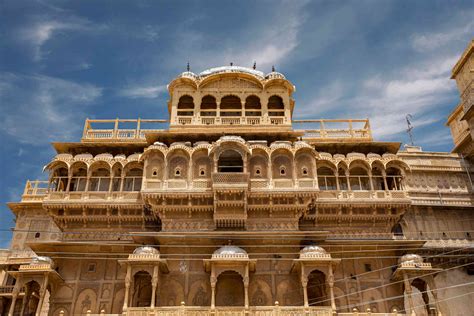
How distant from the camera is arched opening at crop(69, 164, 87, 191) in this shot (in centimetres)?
2505

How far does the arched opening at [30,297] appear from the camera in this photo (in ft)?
70.7

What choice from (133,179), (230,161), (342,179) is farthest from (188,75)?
(342,179)

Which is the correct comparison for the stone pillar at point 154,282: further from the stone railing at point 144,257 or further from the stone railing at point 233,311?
the stone railing at point 233,311

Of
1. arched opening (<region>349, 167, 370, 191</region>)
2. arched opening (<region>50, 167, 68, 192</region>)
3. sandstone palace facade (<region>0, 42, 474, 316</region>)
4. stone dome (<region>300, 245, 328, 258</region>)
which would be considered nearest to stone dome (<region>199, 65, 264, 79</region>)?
sandstone palace facade (<region>0, 42, 474, 316</region>)

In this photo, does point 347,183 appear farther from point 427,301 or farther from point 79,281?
point 79,281

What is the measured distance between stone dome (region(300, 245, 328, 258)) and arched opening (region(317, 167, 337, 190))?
4.85m

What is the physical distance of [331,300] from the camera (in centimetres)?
2005

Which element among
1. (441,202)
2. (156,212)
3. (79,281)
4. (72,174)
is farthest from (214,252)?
(441,202)

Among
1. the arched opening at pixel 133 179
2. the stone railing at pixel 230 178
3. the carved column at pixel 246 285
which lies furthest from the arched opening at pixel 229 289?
the arched opening at pixel 133 179

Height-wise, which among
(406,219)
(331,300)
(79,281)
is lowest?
(331,300)

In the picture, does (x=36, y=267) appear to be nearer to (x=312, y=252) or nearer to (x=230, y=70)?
(x=312, y=252)

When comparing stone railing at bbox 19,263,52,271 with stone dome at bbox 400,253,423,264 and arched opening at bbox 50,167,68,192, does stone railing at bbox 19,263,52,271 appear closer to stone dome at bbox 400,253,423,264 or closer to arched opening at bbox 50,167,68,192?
arched opening at bbox 50,167,68,192

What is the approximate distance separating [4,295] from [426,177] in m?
27.8

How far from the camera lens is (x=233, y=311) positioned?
64.0ft
